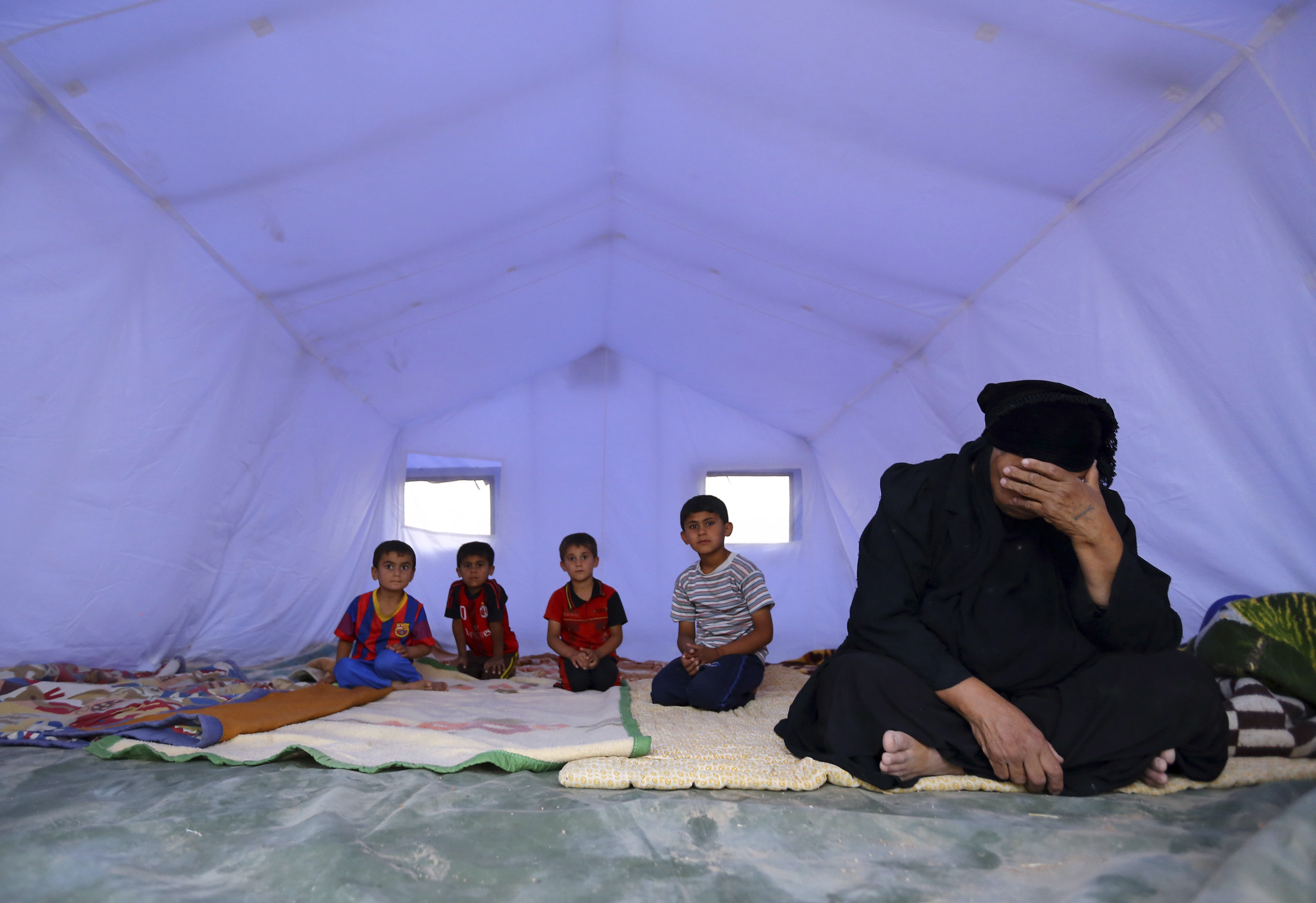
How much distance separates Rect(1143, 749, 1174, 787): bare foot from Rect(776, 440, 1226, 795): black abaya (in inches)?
0.4

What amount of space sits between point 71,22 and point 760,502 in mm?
4398

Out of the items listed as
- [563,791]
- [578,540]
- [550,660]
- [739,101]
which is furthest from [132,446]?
[550,660]

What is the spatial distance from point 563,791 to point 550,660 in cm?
338

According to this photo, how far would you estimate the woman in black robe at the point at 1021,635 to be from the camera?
1441mm

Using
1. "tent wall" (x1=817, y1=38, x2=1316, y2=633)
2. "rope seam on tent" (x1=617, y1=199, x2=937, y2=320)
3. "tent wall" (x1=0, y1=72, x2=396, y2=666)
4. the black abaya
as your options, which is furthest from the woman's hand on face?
"tent wall" (x1=0, y1=72, x2=396, y2=666)

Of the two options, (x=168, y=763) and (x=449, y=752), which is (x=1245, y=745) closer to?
(x=449, y=752)

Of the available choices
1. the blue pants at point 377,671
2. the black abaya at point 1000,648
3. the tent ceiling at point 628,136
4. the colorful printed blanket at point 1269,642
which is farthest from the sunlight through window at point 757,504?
the black abaya at point 1000,648

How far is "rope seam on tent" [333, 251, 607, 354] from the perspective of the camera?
12.9 feet

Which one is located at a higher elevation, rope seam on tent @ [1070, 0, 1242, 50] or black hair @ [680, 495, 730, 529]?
rope seam on tent @ [1070, 0, 1242, 50]

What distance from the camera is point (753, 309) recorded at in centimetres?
398

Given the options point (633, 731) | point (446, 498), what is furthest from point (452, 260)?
point (633, 731)

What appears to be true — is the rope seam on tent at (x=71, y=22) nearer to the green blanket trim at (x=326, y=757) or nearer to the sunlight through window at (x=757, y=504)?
the green blanket trim at (x=326, y=757)

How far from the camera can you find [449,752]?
67.1 inches

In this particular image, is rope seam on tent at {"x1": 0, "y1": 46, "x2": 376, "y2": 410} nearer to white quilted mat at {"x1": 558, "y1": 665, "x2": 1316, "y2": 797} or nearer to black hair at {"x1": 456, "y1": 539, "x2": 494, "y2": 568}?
A: black hair at {"x1": 456, "y1": 539, "x2": 494, "y2": 568}
